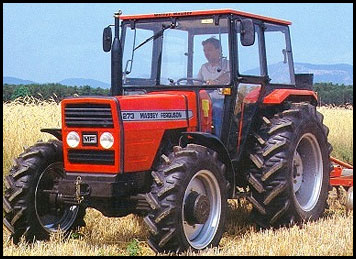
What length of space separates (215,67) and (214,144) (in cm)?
99

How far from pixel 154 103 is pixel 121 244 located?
159 cm

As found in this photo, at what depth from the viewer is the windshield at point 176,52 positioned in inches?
316

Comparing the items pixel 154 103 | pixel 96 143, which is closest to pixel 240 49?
pixel 154 103

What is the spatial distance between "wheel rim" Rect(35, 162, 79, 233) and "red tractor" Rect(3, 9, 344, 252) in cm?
1

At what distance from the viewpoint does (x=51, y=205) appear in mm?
7676

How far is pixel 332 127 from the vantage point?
20672 mm

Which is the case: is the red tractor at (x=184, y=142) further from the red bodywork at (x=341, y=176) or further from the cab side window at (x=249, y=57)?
the red bodywork at (x=341, y=176)

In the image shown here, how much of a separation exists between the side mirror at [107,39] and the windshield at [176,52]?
24cm

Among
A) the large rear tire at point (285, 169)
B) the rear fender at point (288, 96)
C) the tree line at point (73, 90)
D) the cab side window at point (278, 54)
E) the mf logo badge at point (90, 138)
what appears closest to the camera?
the mf logo badge at point (90, 138)

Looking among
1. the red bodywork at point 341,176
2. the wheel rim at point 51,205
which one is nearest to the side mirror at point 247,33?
the wheel rim at point 51,205

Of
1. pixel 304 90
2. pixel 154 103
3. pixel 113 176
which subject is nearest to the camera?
pixel 113 176

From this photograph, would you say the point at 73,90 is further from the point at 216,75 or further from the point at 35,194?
the point at 35,194

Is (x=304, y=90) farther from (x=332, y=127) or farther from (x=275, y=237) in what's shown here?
(x=332, y=127)

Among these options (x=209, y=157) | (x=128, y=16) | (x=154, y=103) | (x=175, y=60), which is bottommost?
(x=209, y=157)
